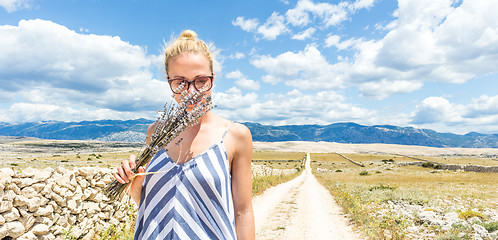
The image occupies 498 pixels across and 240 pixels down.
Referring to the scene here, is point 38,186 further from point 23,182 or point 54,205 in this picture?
point 54,205

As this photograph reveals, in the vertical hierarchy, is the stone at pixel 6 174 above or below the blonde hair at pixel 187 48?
below

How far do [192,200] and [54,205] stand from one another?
7.27m

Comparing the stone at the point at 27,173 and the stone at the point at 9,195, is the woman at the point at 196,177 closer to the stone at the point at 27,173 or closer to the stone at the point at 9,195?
the stone at the point at 9,195

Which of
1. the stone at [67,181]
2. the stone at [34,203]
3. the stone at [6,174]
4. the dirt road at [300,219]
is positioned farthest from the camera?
the dirt road at [300,219]

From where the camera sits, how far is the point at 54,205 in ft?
22.6

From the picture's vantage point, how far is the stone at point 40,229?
6.28 m

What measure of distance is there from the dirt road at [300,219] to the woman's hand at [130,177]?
29.1 feet

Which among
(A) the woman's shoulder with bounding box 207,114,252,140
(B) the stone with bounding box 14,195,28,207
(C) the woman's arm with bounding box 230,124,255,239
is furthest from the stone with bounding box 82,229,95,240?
(A) the woman's shoulder with bounding box 207,114,252,140

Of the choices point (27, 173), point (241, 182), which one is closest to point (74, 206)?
point (27, 173)

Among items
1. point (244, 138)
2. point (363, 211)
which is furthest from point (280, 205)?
point (244, 138)

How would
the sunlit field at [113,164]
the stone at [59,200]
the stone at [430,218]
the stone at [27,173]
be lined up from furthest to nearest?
the stone at [430,218] → the sunlit field at [113,164] → the stone at [59,200] → the stone at [27,173]

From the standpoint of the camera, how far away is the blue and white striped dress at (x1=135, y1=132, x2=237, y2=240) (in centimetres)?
154

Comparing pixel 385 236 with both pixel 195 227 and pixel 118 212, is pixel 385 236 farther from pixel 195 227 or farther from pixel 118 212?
pixel 195 227

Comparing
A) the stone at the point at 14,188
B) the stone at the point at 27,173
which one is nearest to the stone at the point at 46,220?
the stone at the point at 14,188
